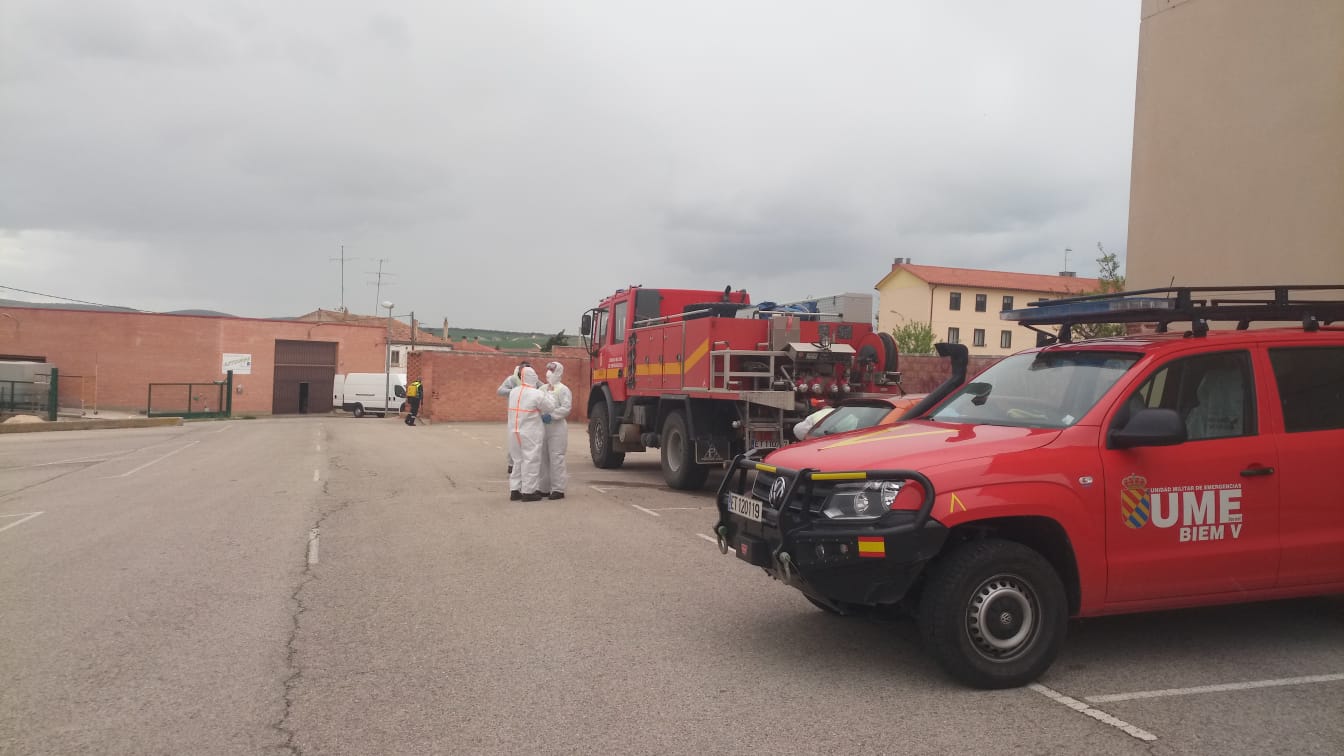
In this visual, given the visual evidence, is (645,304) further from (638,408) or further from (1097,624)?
(1097,624)

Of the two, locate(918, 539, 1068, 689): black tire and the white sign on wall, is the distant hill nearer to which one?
the white sign on wall

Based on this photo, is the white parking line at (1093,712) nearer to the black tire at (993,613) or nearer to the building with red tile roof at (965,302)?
the black tire at (993,613)

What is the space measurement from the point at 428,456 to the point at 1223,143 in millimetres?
15414

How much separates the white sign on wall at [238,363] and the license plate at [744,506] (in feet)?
180

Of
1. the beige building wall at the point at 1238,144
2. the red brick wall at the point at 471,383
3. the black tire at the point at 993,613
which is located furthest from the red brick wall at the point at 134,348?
the black tire at the point at 993,613

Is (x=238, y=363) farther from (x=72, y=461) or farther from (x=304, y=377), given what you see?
(x=72, y=461)

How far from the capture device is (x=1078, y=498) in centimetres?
476

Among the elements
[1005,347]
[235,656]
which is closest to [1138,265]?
[235,656]

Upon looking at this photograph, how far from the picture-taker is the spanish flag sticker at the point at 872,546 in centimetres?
456

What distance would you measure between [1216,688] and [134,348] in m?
57.6

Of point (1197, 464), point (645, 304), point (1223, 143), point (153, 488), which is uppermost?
point (1223, 143)

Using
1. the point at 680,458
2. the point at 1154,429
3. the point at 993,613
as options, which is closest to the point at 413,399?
the point at 680,458

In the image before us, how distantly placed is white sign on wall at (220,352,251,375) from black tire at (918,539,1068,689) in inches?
2217

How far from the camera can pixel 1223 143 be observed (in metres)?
12.7
